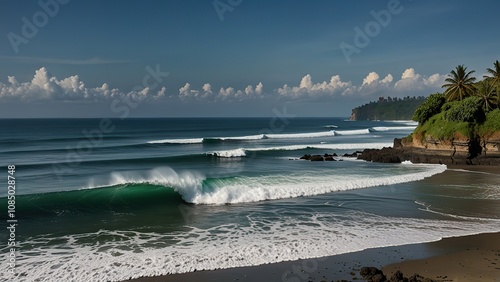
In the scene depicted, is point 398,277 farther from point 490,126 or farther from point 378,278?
point 490,126

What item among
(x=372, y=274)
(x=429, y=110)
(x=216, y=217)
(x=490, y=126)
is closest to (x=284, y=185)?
(x=216, y=217)

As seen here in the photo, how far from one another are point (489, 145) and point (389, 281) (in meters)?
30.5

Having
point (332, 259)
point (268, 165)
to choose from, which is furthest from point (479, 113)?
point (332, 259)

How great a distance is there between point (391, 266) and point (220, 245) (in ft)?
16.0

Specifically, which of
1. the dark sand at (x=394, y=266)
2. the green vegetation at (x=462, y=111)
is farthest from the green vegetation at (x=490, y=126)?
the dark sand at (x=394, y=266)

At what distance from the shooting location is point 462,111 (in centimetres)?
3453

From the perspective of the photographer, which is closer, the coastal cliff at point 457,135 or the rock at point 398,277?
the rock at point 398,277

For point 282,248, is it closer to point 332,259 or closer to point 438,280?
point 332,259

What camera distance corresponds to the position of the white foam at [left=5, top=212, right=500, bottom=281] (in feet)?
32.6

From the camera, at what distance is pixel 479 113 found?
114ft

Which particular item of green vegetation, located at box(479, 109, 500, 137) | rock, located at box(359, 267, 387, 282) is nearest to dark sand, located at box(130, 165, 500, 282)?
rock, located at box(359, 267, 387, 282)

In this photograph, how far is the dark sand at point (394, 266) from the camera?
30.7 feet

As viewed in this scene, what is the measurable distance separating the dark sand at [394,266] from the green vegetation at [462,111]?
1008 inches

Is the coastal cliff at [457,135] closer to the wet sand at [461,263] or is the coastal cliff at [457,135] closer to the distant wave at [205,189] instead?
the distant wave at [205,189]
